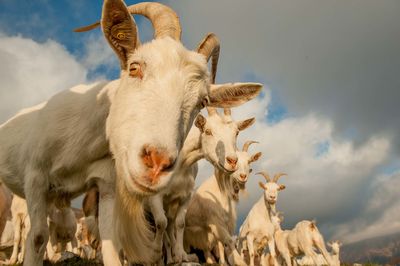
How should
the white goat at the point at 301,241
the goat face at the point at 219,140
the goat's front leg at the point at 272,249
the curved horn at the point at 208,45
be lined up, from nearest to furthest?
the curved horn at the point at 208,45 < the goat face at the point at 219,140 < the goat's front leg at the point at 272,249 < the white goat at the point at 301,241

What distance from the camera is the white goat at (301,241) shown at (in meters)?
15.6

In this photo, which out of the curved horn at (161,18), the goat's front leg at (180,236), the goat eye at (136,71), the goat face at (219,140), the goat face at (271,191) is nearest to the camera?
the goat eye at (136,71)

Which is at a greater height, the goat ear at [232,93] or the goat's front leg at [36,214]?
the goat ear at [232,93]

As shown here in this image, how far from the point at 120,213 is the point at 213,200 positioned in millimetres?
6503

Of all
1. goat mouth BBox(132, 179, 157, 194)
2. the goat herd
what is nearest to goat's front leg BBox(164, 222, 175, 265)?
the goat herd

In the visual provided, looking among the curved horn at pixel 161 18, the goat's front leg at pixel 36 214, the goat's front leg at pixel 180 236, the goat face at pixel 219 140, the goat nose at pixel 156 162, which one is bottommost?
the goat nose at pixel 156 162

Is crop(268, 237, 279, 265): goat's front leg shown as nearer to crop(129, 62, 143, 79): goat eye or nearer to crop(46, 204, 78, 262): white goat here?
crop(46, 204, 78, 262): white goat

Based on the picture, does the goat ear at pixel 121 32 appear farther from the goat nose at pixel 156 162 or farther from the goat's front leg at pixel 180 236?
A: the goat's front leg at pixel 180 236

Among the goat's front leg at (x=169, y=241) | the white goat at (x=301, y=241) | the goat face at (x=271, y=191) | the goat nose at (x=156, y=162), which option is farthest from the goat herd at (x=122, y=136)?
the white goat at (x=301, y=241)

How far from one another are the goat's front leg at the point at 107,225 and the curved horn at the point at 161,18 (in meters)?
1.44

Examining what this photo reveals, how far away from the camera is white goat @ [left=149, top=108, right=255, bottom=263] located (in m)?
6.77

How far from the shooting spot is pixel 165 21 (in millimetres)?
3537

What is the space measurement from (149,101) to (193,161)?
205 inches

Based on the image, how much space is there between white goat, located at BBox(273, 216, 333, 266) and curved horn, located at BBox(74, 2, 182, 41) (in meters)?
12.7
